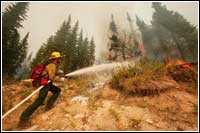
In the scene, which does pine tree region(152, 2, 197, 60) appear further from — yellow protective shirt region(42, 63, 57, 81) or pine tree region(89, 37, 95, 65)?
yellow protective shirt region(42, 63, 57, 81)

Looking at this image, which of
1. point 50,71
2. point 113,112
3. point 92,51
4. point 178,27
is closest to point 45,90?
point 50,71

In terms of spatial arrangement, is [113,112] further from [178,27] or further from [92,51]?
[92,51]

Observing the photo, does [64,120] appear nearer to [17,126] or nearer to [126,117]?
[17,126]

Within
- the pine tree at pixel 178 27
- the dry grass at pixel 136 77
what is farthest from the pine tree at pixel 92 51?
the dry grass at pixel 136 77

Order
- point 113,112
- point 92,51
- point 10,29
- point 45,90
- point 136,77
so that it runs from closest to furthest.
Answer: point 113,112 → point 45,90 → point 136,77 → point 10,29 → point 92,51

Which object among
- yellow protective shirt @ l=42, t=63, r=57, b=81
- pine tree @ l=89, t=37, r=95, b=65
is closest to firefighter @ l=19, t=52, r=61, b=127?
yellow protective shirt @ l=42, t=63, r=57, b=81

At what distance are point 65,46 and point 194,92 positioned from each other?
82.7 feet

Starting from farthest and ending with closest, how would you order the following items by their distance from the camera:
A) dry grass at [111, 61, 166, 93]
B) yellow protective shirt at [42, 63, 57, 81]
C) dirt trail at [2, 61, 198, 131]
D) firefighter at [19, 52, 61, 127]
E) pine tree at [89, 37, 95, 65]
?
pine tree at [89, 37, 95, 65], dry grass at [111, 61, 166, 93], yellow protective shirt at [42, 63, 57, 81], firefighter at [19, 52, 61, 127], dirt trail at [2, 61, 198, 131]

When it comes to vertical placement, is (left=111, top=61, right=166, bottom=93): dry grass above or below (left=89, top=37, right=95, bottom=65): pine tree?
below

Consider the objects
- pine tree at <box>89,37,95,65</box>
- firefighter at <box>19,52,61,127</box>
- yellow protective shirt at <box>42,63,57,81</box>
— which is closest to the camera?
firefighter at <box>19,52,61,127</box>

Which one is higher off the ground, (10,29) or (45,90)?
(10,29)

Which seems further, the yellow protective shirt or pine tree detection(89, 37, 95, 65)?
pine tree detection(89, 37, 95, 65)

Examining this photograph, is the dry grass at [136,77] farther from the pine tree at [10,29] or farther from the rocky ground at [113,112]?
the pine tree at [10,29]

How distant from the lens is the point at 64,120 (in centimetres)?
644
